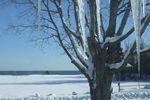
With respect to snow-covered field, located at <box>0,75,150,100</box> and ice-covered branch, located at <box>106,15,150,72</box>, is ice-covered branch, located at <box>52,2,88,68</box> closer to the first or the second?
ice-covered branch, located at <box>106,15,150,72</box>

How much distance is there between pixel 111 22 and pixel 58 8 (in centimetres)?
226

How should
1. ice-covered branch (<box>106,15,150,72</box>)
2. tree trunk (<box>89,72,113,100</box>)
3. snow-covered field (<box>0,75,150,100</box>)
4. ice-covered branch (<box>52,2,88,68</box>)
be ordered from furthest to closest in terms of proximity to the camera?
snow-covered field (<box>0,75,150,100</box>), ice-covered branch (<box>52,2,88,68</box>), tree trunk (<box>89,72,113,100</box>), ice-covered branch (<box>106,15,150,72</box>)

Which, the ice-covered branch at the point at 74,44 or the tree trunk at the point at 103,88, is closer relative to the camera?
the tree trunk at the point at 103,88

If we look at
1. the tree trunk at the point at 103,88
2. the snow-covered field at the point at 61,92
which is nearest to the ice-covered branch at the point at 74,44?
the tree trunk at the point at 103,88

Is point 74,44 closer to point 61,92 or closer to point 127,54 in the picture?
point 127,54

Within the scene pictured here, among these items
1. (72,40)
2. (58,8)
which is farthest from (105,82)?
(58,8)

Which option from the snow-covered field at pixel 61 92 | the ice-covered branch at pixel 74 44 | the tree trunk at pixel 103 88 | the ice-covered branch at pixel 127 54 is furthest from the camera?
the snow-covered field at pixel 61 92

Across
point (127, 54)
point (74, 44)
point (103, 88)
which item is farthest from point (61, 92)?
point (127, 54)

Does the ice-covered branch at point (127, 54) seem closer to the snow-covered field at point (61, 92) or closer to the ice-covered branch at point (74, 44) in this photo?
the ice-covered branch at point (74, 44)

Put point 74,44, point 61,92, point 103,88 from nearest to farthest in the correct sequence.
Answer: point 103,88
point 74,44
point 61,92

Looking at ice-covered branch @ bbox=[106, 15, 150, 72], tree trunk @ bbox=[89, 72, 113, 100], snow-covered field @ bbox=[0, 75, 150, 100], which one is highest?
ice-covered branch @ bbox=[106, 15, 150, 72]

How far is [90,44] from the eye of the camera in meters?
10.1

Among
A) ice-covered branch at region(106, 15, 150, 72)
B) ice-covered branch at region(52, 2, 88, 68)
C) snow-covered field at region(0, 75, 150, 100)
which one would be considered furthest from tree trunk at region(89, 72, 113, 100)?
snow-covered field at region(0, 75, 150, 100)

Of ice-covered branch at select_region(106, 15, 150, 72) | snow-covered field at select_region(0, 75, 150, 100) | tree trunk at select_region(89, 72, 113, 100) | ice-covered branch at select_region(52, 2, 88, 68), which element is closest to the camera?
ice-covered branch at select_region(106, 15, 150, 72)
